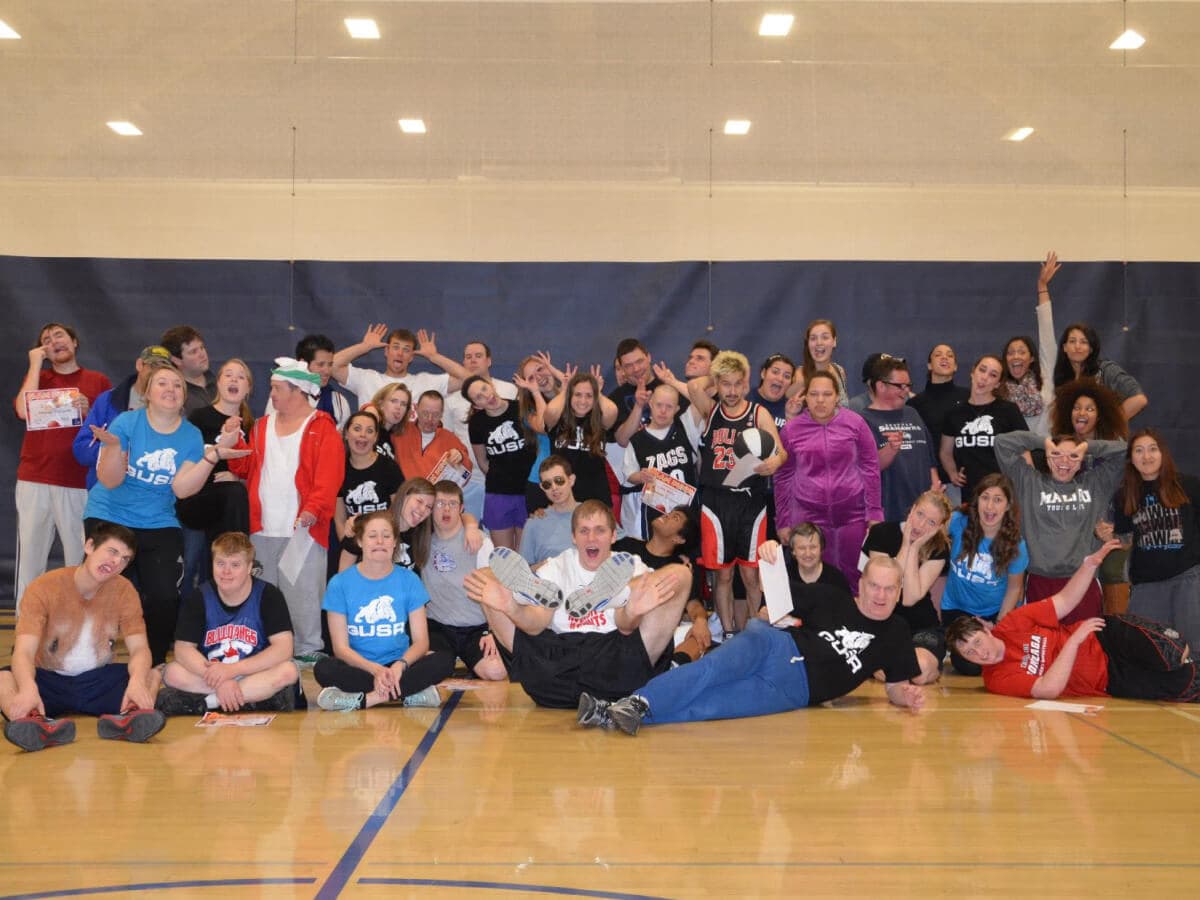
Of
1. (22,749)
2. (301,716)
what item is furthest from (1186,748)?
(22,749)

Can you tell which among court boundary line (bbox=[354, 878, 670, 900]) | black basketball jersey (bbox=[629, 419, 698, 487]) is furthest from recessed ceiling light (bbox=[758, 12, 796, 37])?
court boundary line (bbox=[354, 878, 670, 900])

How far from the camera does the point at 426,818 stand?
309 centimetres

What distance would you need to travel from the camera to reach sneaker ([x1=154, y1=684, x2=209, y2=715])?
452cm

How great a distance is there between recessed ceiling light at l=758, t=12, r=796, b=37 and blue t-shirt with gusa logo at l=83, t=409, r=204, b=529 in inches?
160

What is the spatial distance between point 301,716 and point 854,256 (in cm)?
506

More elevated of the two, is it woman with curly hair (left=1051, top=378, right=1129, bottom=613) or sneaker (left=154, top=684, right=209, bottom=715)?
woman with curly hair (left=1051, top=378, right=1129, bottom=613)

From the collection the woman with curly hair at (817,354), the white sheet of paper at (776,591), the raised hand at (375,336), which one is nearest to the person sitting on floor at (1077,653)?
the white sheet of paper at (776,591)

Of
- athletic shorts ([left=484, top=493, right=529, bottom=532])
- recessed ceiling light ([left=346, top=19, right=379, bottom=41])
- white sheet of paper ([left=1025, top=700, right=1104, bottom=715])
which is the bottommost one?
white sheet of paper ([left=1025, top=700, right=1104, bottom=715])

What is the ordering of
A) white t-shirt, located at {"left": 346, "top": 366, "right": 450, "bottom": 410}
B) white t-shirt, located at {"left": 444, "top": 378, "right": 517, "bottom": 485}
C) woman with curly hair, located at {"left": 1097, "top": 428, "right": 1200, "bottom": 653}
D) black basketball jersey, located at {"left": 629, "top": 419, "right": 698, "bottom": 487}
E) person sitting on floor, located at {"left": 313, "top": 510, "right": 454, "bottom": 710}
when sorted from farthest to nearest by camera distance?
white t-shirt, located at {"left": 346, "top": 366, "right": 450, "bottom": 410} < white t-shirt, located at {"left": 444, "top": 378, "right": 517, "bottom": 485} < black basketball jersey, located at {"left": 629, "top": 419, "right": 698, "bottom": 487} < woman with curly hair, located at {"left": 1097, "top": 428, "right": 1200, "bottom": 653} < person sitting on floor, located at {"left": 313, "top": 510, "right": 454, "bottom": 710}

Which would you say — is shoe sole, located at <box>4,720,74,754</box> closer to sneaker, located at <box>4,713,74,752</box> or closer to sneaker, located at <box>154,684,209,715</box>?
sneaker, located at <box>4,713,74,752</box>

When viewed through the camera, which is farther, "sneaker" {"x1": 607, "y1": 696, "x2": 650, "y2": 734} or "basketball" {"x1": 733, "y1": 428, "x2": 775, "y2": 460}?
"basketball" {"x1": 733, "y1": 428, "x2": 775, "y2": 460}

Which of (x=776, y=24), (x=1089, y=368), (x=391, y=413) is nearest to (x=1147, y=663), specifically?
(x=1089, y=368)

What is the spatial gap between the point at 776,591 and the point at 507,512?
2.12 m

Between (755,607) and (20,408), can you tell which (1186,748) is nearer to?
(755,607)
